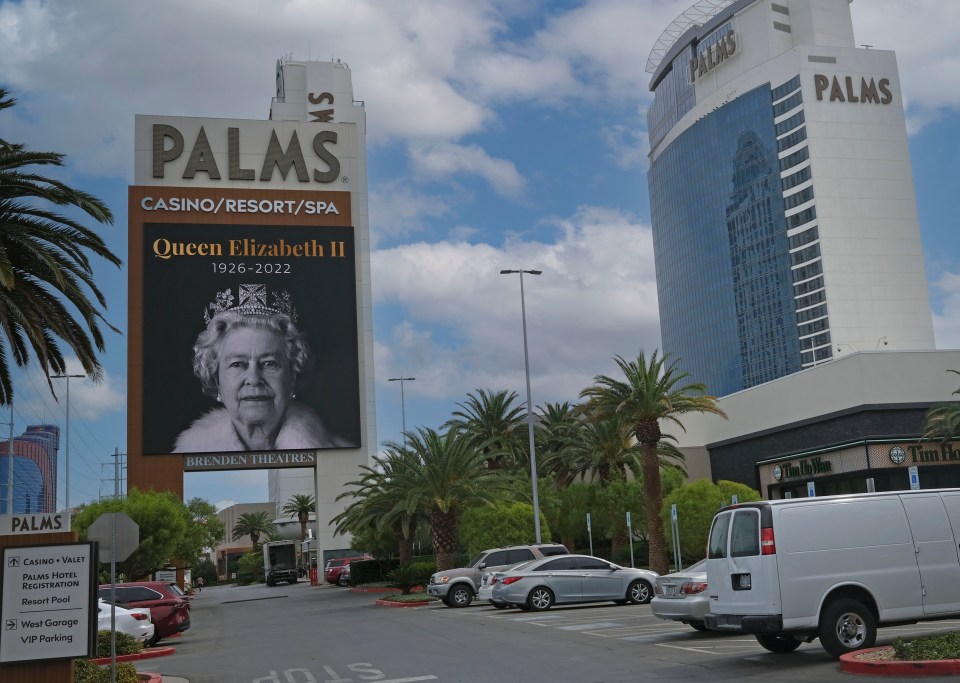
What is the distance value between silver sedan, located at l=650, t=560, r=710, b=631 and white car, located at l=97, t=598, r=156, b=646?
39.0 feet

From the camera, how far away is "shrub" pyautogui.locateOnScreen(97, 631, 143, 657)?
20.3 meters

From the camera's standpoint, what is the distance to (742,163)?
5413 inches

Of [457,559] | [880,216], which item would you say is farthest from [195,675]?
[880,216]

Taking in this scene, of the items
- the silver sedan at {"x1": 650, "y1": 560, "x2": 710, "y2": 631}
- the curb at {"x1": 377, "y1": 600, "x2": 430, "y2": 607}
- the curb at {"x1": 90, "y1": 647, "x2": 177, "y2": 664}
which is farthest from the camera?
the curb at {"x1": 377, "y1": 600, "x2": 430, "y2": 607}

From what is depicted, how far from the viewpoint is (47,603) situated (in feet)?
44.3

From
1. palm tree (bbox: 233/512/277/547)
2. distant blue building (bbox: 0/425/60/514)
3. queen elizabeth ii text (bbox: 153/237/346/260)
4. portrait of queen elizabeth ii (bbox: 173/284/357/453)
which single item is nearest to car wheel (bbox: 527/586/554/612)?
portrait of queen elizabeth ii (bbox: 173/284/357/453)

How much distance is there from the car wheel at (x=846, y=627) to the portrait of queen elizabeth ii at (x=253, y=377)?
185 feet

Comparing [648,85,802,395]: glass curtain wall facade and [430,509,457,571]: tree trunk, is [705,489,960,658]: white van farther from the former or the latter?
[648,85,802,395]: glass curtain wall facade

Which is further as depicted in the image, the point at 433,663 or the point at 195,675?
the point at 195,675

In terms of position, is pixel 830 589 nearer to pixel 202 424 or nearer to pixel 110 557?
pixel 110 557

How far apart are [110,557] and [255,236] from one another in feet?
183

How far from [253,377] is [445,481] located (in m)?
27.8

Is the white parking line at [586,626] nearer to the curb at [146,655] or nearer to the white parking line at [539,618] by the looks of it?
the white parking line at [539,618]

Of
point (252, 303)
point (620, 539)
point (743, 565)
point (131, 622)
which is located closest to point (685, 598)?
point (743, 565)
